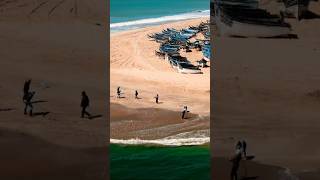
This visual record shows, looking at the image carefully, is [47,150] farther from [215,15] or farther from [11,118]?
[215,15]

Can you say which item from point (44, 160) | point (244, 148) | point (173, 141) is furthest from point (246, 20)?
point (173, 141)

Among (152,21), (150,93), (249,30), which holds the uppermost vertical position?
(152,21)

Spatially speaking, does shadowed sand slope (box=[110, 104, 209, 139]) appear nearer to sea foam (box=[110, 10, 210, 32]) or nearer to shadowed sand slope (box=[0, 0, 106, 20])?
Result: shadowed sand slope (box=[0, 0, 106, 20])

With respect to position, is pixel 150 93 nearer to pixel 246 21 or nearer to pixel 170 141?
pixel 170 141

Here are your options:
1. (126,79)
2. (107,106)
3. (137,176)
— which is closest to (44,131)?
(107,106)

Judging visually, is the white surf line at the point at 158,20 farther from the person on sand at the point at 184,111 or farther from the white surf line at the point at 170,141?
the white surf line at the point at 170,141

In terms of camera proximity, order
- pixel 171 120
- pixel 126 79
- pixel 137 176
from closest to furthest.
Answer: pixel 137 176 < pixel 171 120 < pixel 126 79
